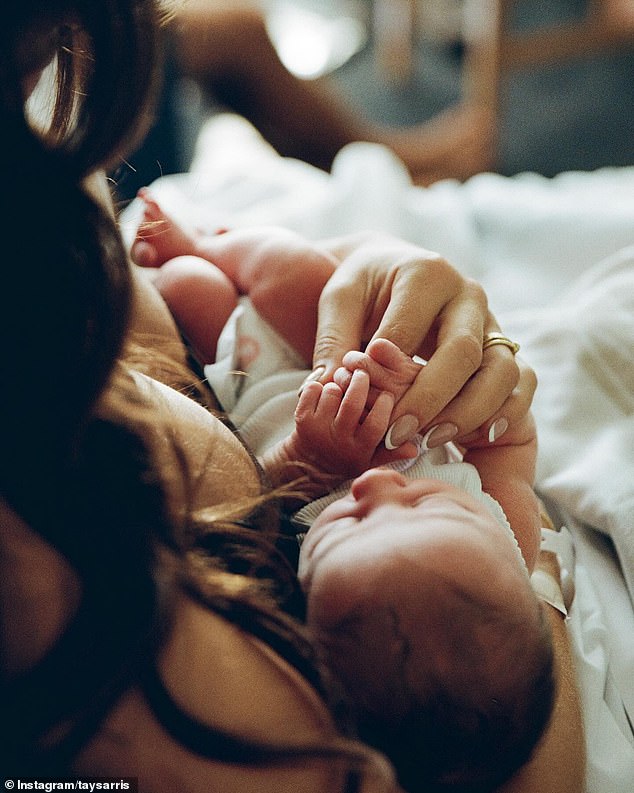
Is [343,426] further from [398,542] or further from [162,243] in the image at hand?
[162,243]

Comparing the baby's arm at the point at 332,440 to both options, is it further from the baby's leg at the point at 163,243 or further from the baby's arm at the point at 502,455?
the baby's leg at the point at 163,243

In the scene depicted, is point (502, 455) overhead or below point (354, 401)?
below

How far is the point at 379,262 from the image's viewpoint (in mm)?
781

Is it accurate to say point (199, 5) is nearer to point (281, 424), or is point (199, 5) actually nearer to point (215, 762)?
point (281, 424)

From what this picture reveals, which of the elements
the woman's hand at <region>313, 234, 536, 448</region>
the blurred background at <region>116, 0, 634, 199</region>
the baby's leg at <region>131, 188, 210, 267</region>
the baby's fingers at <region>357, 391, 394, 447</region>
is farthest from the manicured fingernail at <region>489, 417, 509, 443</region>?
the blurred background at <region>116, 0, 634, 199</region>

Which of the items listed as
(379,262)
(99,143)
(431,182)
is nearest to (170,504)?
(99,143)

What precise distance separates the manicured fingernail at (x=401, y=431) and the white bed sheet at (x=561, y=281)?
0.24 metres

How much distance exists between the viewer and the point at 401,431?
67cm

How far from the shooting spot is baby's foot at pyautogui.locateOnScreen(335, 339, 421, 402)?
659 mm

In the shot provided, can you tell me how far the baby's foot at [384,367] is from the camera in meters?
0.66

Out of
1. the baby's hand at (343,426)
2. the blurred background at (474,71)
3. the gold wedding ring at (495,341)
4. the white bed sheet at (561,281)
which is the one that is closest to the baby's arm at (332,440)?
the baby's hand at (343,426)

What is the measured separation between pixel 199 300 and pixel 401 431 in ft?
1.05

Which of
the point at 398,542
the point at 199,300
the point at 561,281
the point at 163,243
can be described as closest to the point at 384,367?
the point at 398,542

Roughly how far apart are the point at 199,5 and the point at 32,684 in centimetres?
163
